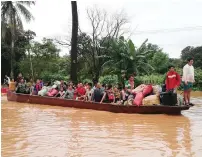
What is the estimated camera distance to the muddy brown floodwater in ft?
19.6

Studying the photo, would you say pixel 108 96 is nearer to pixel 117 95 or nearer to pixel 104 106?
pixel 117 95

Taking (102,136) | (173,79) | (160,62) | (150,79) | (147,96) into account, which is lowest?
(102,136)

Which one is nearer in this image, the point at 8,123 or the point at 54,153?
the point at 54,153

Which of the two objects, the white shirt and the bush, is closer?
the white shirt

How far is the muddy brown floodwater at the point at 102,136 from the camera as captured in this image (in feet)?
19.6

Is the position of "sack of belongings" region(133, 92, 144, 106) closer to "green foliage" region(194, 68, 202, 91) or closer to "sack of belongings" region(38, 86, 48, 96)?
"sack of belongings" region(38, 86, 48, 96)

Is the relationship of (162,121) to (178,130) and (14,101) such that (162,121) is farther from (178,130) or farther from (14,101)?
(14,101)

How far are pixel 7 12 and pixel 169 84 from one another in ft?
63.1

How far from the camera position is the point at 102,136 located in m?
7.38

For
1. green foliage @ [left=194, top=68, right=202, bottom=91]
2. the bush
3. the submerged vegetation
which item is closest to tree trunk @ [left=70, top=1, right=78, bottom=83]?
the submerged vegetation

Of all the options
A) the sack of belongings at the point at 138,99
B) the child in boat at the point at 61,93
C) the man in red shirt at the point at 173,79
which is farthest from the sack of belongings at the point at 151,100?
the child in boat at the point at 61,93

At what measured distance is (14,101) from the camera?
17.0m

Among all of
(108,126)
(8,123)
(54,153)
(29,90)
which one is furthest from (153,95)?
(29,90)

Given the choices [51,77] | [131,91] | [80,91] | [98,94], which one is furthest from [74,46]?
[51,77]
